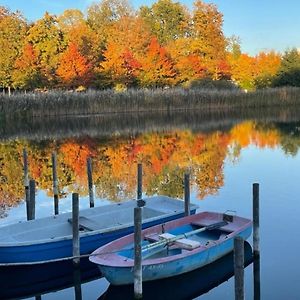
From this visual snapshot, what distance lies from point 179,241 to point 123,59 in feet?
158

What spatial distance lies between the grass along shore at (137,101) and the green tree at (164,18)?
31683 mm

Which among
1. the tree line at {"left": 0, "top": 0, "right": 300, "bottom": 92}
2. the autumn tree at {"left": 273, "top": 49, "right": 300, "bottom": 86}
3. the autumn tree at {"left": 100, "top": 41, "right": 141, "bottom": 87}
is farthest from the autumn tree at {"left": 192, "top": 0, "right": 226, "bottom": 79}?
the autumn tree at {"left": 100, "top": 41, "right": 141, "bottom": 87}

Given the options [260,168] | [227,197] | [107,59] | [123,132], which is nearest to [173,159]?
[260,168]

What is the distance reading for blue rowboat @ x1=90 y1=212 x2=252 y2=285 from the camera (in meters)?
8.56

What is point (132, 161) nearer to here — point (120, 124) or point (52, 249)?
point (52, 249)

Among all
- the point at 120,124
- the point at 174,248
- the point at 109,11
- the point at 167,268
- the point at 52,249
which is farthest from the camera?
the point at 109,11

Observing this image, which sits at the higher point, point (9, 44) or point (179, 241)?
point (9, 44)

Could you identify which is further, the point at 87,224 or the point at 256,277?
the point at 87,224

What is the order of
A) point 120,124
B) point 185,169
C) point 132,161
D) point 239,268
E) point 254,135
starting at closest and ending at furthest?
point 239,268
point 185,169
point 132,161
point 254,135
point 120,124

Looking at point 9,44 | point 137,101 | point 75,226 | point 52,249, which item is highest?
point 9,44

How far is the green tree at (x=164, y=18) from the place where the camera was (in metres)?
84.6

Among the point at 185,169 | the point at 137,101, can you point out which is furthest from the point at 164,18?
the point at 185,169

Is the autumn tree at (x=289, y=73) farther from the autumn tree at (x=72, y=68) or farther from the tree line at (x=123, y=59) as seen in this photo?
the autumn tree at (x=72, y=68)

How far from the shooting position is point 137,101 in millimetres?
45000
